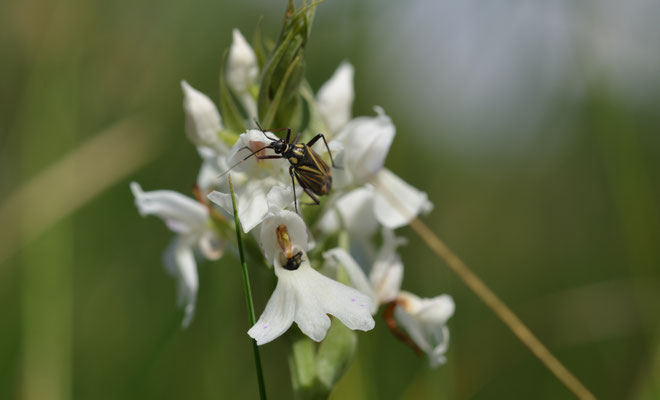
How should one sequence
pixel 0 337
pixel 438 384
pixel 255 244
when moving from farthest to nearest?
pixel 0 337 < pixel 438 384 < pixel 255 244

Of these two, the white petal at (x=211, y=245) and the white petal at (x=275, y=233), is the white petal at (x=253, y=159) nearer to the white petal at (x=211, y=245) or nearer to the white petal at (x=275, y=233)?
the white petal at (x=275, y=233)

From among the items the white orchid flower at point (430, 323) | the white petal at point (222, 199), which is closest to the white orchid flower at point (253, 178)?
the white petal at point (222, 199)

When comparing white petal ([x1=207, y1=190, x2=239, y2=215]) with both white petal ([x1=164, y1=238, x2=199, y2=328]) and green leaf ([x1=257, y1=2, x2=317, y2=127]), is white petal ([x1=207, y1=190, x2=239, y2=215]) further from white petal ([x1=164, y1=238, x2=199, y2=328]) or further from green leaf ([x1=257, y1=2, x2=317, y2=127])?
white petal ([x1=164, y1=238, x2=199, y2=328])

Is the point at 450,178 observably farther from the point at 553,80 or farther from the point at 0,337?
the point at 0,337

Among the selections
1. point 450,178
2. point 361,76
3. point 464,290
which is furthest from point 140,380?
point 450,178

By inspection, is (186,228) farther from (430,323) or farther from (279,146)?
(430,323)

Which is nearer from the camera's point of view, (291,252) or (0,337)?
(291,252)
